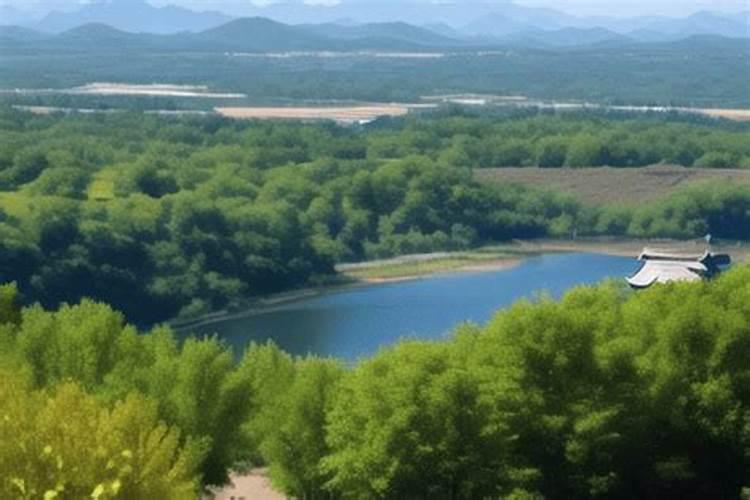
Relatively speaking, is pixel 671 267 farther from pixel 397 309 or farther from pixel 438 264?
pixel 438 264

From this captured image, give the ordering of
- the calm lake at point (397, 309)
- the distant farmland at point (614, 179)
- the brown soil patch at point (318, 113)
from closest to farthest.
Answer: the calm lake at point (397, 309) < the distant farmland at point (614, 179) < the brown soil patch at point (318, 113)

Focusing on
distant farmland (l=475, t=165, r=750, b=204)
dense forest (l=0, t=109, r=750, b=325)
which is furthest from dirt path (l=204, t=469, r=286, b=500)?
distant farmland (l=475, t=165, r=750, b=204)

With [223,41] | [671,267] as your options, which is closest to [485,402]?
[671,267]

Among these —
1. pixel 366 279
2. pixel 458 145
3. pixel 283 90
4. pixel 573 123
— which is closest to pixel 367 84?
pixel 283 90

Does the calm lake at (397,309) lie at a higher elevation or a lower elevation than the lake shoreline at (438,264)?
higher

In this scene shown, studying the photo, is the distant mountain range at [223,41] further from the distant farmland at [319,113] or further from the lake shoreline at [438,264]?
the lake shoreline at [438,264]

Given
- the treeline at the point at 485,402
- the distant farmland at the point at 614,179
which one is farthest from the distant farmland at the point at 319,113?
the treeline at the point at 485,402

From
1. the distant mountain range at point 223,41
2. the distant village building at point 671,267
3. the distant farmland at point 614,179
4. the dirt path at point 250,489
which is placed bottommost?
the distant mountain range at point 223,41
